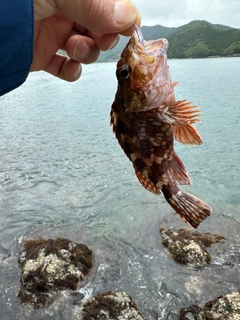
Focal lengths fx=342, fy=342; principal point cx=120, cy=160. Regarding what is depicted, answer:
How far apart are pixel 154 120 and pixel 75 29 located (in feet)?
6.61

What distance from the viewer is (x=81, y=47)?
4.60 m

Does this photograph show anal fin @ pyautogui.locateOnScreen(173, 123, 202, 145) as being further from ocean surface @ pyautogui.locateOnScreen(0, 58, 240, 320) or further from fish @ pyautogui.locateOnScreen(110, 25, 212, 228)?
ocean surface @ pyautogui.locateOnScreen(0, 58, 240, 320)

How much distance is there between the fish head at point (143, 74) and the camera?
3521mm

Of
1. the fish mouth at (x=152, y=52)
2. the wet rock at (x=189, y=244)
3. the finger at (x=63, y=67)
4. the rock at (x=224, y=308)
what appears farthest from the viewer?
the wet rock at (x=189, y=244)

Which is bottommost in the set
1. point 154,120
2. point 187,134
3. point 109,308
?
point 109,308

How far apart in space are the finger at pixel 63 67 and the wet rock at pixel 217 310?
21.4 feet

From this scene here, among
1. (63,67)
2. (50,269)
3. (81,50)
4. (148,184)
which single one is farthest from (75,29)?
(50,269)

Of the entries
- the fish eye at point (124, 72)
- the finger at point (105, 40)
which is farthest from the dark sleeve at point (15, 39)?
the finger at point (105, 40)

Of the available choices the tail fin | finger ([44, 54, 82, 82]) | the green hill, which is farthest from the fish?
the green hill

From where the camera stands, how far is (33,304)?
9.10 m

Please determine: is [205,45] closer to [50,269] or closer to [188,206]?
[50,269]

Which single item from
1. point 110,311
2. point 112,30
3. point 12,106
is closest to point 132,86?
point 112,30

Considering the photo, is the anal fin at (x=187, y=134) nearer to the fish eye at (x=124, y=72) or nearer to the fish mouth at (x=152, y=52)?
the fish mouth at (x=152, y=52)

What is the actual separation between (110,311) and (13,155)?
15903 mm
